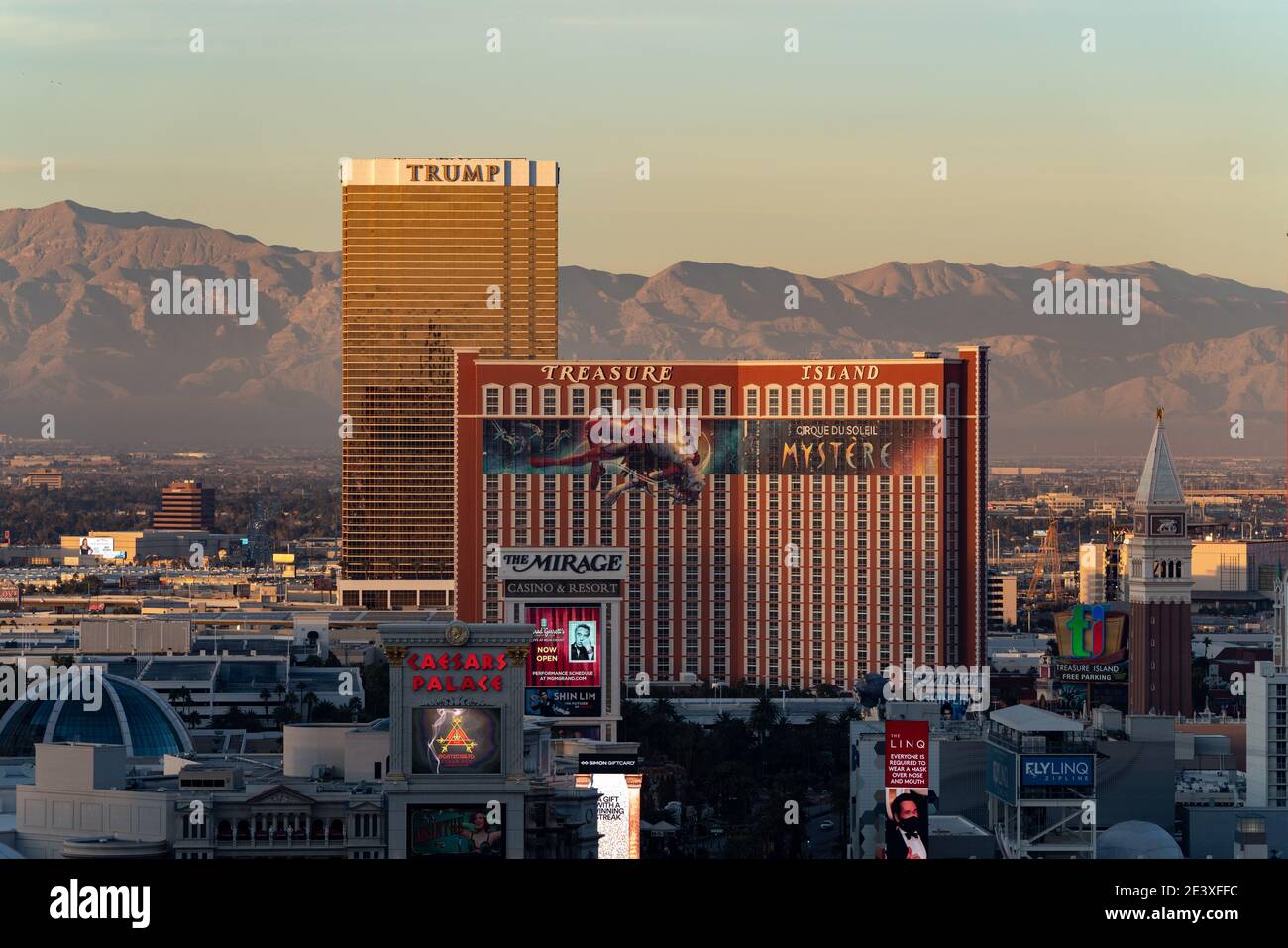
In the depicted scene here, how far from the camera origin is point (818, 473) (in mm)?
174125

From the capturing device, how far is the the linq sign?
9956 centimetres

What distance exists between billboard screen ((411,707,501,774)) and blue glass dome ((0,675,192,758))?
3098 cm

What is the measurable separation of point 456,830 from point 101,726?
115 feet

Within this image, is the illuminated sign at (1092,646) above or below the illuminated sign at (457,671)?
below

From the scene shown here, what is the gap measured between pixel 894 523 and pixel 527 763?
3285 inches

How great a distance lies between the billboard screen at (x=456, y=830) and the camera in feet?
268

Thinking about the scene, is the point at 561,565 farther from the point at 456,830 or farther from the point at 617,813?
the point at 456,830

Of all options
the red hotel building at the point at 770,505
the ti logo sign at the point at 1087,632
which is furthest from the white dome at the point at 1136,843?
the ti logo sign at the point at 1087,632

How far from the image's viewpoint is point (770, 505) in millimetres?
175125

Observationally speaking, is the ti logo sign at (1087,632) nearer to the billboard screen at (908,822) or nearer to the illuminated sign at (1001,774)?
the illuminated sign at (1001,774)

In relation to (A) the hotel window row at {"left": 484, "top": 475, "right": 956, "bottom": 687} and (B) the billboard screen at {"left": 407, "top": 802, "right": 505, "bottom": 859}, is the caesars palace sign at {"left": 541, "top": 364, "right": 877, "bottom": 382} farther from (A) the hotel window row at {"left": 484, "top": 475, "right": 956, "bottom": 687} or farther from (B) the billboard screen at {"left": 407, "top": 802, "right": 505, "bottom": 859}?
(B) the billboard screen at {"left": 407, "top": 802, "right": 505, "bottom": 859}

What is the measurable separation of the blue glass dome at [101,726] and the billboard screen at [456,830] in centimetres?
3151
